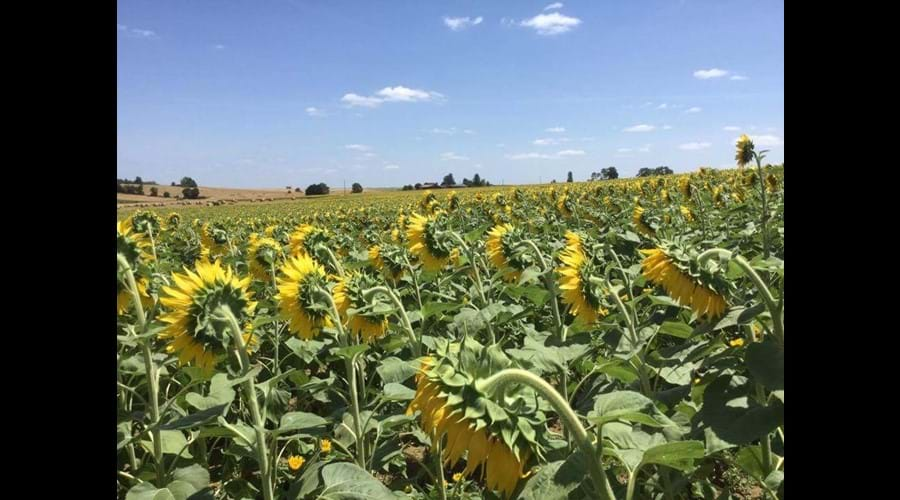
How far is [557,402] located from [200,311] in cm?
147

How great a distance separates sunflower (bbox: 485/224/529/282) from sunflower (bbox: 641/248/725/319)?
1900 millimetres

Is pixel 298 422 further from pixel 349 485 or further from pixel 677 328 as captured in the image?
pixel 677 328

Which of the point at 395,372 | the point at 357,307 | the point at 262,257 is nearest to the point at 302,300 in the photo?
the point at 357,307

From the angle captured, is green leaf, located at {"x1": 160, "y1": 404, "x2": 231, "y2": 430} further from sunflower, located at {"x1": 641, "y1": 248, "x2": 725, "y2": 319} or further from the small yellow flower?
the small yellow flower

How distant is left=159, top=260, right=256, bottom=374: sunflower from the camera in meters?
2.00

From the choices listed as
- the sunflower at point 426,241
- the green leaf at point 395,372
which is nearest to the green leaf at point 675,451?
the green leaf at point 395,372

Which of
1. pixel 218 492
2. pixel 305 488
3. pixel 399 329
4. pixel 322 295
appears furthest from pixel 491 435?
pixel 218 492

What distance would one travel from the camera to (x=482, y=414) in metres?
1.07

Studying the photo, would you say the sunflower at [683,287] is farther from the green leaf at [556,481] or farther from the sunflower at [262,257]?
the sunflower at [262,257]

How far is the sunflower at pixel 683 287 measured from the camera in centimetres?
190

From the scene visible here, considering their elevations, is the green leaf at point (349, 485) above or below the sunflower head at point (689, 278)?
below

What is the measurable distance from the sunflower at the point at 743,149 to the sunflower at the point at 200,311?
8.36m
